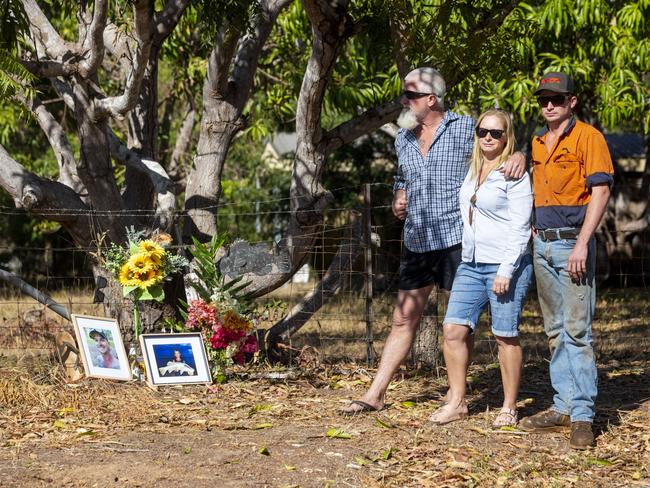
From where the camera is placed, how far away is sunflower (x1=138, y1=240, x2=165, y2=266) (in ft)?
24.1

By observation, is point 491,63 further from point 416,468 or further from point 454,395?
point 416,468

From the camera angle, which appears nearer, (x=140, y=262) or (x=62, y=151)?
(x=140, y=262)

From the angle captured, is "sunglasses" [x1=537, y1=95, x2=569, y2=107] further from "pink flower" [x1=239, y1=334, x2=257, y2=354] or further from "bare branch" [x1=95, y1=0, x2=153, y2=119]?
"pink flower" [x1=239, y1=334, x2=257, y2=354]

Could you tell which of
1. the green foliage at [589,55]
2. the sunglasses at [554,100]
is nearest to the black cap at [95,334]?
the sunglasses at [554,100]

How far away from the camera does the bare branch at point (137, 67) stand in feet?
22.1

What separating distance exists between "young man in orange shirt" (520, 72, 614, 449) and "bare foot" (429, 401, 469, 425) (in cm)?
69

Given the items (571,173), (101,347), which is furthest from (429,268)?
(101,347)

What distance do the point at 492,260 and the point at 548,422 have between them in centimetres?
100

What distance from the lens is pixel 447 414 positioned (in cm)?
599

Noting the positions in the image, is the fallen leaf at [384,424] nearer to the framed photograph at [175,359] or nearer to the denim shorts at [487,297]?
the denim shorts at [487,297]

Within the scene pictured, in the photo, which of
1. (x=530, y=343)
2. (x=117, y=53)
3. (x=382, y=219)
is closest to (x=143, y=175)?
(x=117, y=53)

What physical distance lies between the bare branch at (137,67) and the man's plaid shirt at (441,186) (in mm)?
2136

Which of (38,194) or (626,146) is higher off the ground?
(626,146)

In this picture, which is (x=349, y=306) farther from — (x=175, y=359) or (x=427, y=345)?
(x=175, y=359)
